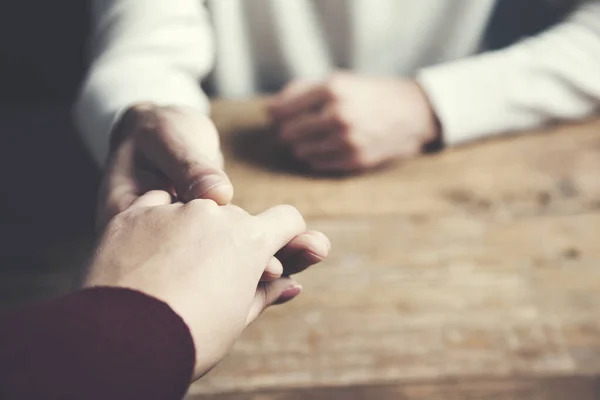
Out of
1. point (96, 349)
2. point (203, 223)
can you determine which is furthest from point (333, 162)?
point (96, 349)

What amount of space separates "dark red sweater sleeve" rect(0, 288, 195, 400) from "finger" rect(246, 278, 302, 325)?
0.27ft

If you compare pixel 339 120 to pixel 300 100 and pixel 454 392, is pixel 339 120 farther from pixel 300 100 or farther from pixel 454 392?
pixel 454 392

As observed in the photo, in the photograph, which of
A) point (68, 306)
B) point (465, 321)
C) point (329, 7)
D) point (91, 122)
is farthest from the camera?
point (329, 7)

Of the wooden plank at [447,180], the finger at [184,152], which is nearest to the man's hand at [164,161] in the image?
the finger at [184,152]

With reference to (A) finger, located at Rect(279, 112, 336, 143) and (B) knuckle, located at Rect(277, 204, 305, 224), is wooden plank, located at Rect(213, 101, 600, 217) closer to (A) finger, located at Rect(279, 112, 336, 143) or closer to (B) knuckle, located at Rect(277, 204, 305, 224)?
(A) finger, located at Rect(279, 112, 336, 143)

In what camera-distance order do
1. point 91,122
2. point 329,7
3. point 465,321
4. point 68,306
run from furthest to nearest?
point 329,7 < point 91,122 < point 465,321 < point 68,306

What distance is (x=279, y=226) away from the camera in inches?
16.3

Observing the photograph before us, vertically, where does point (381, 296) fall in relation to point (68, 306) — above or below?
below

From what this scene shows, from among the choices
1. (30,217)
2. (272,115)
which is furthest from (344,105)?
(30,217)

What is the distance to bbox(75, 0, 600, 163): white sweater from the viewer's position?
0.63 m

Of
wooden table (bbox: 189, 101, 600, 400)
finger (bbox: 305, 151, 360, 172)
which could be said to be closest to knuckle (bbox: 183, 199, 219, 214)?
wooden table (bbox: 189, 101, 600, 400)

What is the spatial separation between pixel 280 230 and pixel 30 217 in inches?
12.3

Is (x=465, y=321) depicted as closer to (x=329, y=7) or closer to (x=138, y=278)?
(x=138, y=278)

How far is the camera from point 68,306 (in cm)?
32
